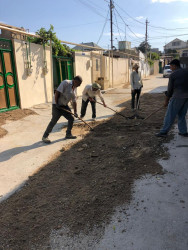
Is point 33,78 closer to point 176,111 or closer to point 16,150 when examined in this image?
point 16,150

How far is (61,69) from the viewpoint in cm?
1181

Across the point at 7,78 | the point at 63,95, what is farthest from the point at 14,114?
the point at 63,95

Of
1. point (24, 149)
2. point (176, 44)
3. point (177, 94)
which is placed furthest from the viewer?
point (176, 44)

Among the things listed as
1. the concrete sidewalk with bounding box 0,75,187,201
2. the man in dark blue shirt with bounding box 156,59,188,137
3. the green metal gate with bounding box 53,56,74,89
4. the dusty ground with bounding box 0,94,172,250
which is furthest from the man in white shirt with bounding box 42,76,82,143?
the green metal gate with bounding box 53,56,74,89

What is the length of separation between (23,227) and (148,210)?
1529mm

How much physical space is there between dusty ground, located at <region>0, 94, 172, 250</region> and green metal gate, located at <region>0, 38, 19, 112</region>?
4.06m

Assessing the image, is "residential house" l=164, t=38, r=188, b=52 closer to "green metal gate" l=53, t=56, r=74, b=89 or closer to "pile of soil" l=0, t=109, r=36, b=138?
"green metal gate" l=53, t=56, r=74, b=89

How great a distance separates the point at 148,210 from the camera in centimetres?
266

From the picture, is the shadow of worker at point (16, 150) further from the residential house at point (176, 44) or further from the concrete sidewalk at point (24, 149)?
the residential house at point (176, 44)

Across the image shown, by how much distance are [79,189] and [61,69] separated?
31.7ft

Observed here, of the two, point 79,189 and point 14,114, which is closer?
point 79,189

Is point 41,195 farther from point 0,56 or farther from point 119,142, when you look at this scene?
point 0,56

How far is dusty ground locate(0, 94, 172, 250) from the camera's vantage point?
247 centimetres

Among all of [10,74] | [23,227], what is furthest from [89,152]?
[10,74]
